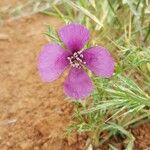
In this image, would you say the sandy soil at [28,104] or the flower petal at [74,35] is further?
the sandy soil at [28,104]

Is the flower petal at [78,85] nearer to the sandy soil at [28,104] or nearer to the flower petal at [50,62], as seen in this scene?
the flower petal at [50,62]

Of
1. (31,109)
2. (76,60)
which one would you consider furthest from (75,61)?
(31,109)

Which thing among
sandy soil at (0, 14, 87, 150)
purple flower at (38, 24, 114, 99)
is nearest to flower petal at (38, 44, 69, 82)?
purple flower at (38, 24, 114, 99)

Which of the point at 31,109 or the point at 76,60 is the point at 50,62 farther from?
the point at 31,109

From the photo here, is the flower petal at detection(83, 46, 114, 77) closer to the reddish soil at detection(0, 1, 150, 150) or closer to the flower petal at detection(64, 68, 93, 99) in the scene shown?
the flower petal at detection(64, 68, 93, 99)

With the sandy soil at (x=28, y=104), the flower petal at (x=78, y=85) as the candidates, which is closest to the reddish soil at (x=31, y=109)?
the sandy soil at (x=28, y=104)

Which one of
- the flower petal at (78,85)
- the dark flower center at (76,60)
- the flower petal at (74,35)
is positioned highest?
the flower petal at (74,35)

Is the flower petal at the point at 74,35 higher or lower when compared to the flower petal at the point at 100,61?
higher
